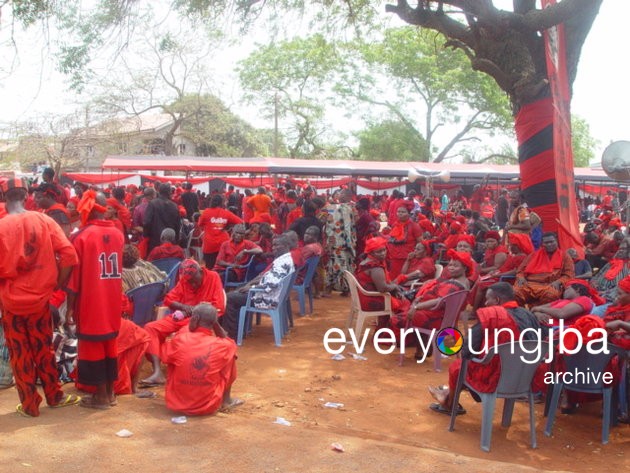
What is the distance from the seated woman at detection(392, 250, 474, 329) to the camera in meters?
6.39

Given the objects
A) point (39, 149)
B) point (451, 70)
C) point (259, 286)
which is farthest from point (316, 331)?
point (451, 70)

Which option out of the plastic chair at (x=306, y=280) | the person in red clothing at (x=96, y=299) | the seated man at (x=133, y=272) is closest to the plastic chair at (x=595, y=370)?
the person in red clothing at (x=96, y=299)

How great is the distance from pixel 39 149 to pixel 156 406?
79.7 ft

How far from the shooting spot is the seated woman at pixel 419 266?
26.2 ft

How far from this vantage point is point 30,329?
440 centimetres

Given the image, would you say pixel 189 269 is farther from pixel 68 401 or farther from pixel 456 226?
pixel 456 226

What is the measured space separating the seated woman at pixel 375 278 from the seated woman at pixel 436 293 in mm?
416

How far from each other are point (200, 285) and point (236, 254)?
7.78 feet

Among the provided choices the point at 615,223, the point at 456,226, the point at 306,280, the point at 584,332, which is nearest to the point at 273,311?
the point at 306,280

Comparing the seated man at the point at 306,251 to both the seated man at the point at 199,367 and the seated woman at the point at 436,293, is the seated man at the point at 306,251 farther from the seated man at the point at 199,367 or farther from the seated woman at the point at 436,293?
the seated man at the point at 199,367

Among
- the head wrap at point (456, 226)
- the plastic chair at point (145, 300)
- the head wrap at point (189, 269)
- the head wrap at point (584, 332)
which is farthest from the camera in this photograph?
the head wrap at point (456, 226)

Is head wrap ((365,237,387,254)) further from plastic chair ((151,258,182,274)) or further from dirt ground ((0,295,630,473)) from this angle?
plastic chair ((151,258,182,274))

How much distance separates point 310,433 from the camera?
4371 mm

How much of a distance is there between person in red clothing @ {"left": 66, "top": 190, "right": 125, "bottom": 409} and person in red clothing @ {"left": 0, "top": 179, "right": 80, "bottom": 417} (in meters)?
0.18
